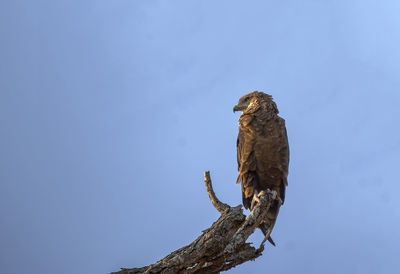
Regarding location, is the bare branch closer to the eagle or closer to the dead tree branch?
the dead tree branch

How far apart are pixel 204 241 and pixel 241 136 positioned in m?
3.29

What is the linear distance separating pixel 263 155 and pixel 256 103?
101cm

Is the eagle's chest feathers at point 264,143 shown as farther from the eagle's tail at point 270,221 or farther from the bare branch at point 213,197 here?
the bare branch at point 213,197

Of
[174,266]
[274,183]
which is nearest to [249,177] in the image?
[274,183]

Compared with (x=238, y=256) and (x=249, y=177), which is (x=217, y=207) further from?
(x=249, y=177)

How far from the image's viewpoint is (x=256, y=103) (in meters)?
8.03

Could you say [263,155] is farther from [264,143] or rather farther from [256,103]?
[256,103]

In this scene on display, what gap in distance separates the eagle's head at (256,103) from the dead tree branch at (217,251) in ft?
8.69

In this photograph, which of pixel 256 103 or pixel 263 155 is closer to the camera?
pixel 263 155

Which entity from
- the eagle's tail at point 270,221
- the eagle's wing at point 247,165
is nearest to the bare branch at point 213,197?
the eagle's wing at point 247,165

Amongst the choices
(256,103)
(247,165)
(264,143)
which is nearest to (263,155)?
(264,143)

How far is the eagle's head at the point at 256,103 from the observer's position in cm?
795

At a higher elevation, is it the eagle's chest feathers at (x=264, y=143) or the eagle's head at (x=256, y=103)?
the eagle's head at (x=256, y=103)

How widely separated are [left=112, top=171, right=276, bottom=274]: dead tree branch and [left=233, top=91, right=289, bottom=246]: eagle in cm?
194
